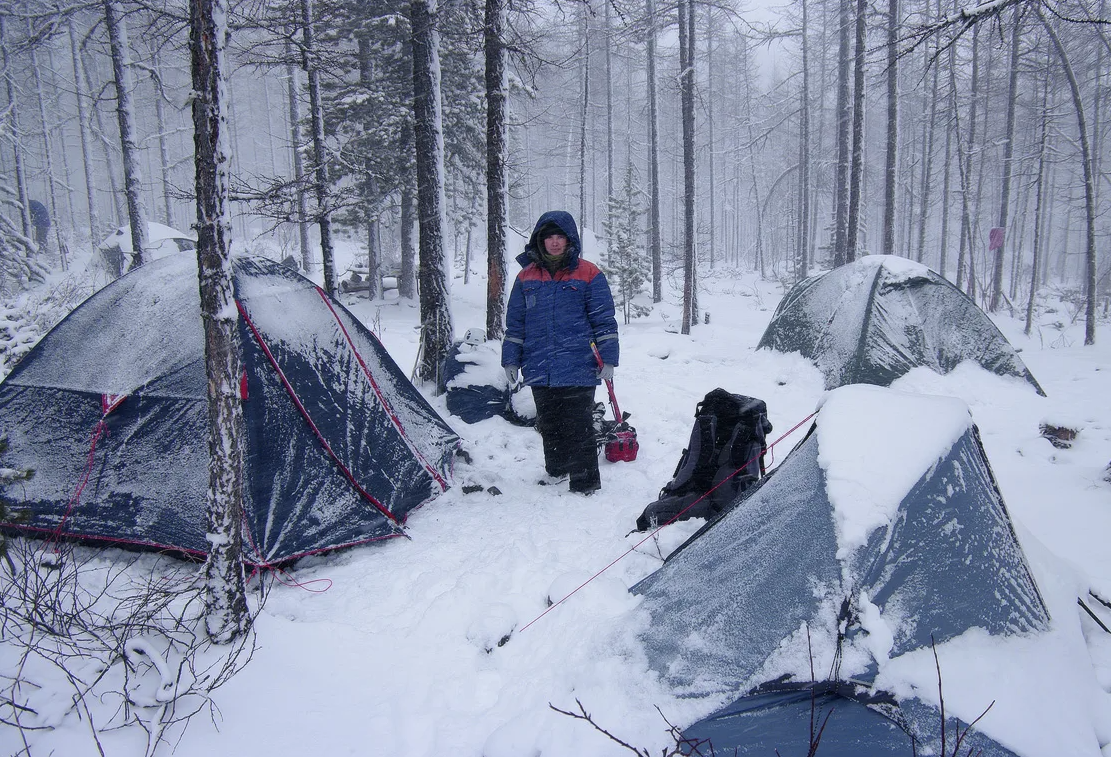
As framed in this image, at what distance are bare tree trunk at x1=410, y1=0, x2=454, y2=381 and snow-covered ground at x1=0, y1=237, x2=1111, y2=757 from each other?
6.45 feet

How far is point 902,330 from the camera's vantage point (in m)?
7.64

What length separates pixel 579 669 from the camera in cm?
252

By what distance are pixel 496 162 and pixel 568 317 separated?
382 centimetres

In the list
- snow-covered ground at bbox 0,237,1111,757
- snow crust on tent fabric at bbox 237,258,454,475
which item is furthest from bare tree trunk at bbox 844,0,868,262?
snow crust on tent fabric at bbox 237,258,454,475

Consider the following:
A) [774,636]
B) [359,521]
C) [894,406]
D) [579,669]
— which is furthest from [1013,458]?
[359,521]

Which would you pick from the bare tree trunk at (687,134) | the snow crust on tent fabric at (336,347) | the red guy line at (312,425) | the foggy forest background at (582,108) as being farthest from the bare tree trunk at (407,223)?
the red guy line at (312,425)

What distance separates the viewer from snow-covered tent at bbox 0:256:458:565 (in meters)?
3.58

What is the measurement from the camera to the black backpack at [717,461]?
3.83 meters

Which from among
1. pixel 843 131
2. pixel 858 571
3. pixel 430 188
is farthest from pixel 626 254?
pixel 858 571

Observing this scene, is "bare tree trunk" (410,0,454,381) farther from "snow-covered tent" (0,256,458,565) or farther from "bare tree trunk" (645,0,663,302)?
"bare tree trunk" (645,0,663,302)

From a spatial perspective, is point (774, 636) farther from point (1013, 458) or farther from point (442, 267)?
point (442, 267)

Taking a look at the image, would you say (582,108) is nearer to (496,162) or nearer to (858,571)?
(496,162)

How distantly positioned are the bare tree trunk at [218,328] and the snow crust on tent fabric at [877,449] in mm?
2601

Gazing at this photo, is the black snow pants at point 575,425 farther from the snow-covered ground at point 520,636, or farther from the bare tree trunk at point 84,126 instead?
the bare tree trunk at point 84,126
